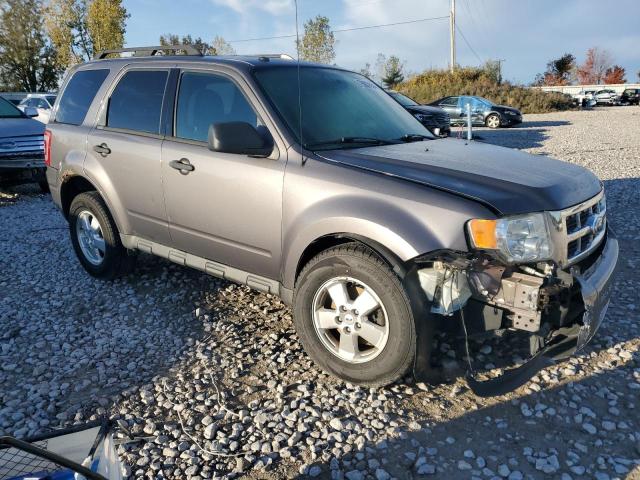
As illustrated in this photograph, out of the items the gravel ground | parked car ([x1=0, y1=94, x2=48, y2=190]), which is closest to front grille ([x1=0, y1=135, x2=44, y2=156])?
parked car ([x1=0, y1=94, x2=48, y2=190])

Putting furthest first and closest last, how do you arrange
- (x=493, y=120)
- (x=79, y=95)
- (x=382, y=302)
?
1. (x=493, y=120)
2. (x=79, y=95)
3. (x=382, y=302)

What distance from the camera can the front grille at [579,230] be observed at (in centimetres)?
278

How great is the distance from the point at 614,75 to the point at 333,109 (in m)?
79.4

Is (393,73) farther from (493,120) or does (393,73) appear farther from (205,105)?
(205,105)

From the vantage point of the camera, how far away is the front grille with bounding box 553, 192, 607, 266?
9.12 ft

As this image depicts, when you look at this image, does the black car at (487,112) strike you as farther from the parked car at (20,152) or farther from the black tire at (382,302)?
the black tire at (382,302)

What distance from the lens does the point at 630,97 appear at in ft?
129

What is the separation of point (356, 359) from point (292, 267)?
694mm

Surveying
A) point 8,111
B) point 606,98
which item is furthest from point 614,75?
point 8,111

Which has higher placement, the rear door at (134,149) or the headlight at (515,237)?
the rear door at (134,149)

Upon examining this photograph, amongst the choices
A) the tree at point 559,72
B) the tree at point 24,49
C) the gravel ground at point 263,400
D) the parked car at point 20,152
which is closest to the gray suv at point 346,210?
the gravel ground at point 263,400

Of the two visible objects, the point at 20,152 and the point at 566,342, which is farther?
the point at 20,152

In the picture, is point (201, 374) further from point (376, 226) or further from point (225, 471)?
point (376, 226)

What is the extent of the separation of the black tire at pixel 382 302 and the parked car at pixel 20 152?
7.99m
